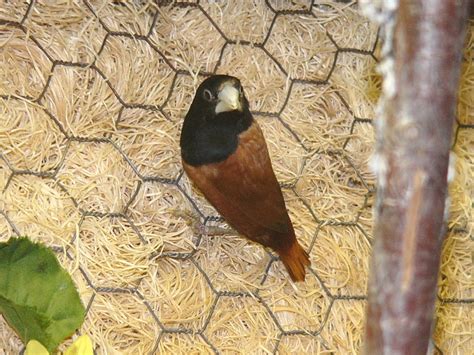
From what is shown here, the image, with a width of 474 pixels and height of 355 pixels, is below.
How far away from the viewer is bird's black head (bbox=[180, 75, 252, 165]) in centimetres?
138

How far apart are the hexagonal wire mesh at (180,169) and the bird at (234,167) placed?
9cm

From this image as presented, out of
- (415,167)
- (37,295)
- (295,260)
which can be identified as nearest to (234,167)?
(295,260)

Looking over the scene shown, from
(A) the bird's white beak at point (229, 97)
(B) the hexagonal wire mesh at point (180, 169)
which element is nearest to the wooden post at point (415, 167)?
(A) the bird's white beak at point (229, 97)

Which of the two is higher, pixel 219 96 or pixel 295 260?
pixel 219 96

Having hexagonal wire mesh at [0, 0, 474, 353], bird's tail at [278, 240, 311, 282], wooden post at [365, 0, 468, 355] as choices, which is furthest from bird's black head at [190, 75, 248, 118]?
wooden post at [365, 0, 468, 355]

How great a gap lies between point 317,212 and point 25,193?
21.2 inches

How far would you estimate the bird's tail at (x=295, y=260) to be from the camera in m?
1.49

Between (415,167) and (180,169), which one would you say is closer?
(415,167)

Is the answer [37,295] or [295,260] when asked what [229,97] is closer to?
[295,260]

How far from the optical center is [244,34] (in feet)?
5.08

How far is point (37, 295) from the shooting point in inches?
53.3

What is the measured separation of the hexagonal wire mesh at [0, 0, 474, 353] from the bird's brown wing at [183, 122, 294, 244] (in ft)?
0.29

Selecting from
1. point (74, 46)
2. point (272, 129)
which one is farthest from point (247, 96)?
point (74, 46)

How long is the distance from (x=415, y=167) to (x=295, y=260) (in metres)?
0.87
